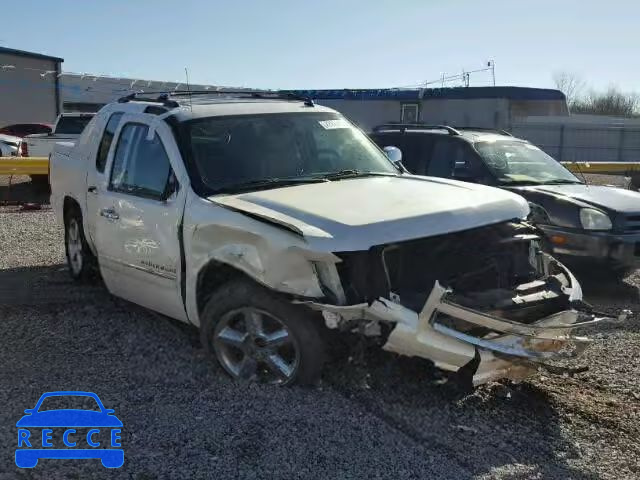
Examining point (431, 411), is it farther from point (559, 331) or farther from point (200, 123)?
point (200, 123)

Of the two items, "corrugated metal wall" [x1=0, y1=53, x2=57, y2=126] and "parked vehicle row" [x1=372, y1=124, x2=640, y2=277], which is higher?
"corrugated metal wall" [x1=0, y1=53, x2=57, y2=126]

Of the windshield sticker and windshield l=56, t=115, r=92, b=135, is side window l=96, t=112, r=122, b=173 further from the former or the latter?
windshield l=56, t=115, r=92, b=135

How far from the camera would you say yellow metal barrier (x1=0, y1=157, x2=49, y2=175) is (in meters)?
14.7

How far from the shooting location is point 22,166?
14.7m

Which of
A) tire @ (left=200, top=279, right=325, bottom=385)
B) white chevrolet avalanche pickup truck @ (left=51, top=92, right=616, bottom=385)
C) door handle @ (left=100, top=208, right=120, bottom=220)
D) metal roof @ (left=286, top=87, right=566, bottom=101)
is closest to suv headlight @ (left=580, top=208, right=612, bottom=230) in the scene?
white chevrolet avalanche pickup truck @ (left=51, top=92, right=616, bottom=385)

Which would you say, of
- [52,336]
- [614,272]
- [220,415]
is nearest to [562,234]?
[614,272]

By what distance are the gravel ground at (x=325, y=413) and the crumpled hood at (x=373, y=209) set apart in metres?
1.03

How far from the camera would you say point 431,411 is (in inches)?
168

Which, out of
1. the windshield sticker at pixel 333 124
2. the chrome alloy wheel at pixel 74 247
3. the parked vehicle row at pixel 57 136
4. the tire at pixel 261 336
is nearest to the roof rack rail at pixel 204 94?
the windshield sticker at pixel 333 124

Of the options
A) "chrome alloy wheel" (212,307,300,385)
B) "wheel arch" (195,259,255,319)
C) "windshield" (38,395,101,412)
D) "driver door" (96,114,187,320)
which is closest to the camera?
"windshield" (38,395,101,412)

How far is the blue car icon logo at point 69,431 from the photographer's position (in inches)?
144

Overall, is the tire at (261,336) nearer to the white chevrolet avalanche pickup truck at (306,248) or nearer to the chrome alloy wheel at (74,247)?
the white chevrolet avalanche pickup truck at (306,248)

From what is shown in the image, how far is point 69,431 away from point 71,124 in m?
14.7

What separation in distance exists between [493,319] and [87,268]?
177 inches
